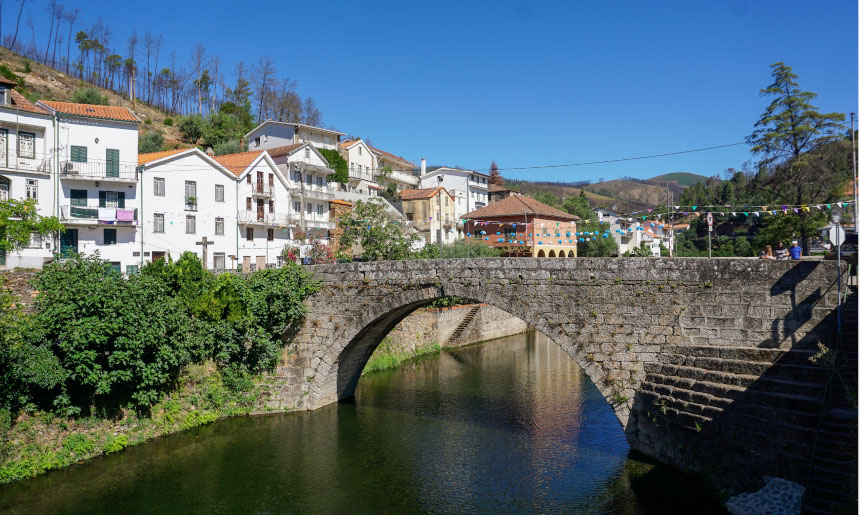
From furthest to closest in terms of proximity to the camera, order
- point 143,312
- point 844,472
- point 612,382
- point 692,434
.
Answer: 1. point 143,312
2. point 612,382
3. point 692,434
4. point 844,472

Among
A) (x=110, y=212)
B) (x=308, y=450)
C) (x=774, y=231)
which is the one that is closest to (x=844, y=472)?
(x=308, y=450)

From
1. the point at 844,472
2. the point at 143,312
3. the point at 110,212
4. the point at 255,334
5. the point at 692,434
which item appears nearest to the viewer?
the point at 844,472

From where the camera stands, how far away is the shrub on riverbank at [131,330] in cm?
1642

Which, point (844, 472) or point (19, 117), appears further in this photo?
point (19, 117)

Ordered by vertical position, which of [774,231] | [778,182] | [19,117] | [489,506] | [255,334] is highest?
[19,117]

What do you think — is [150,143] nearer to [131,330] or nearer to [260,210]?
[260,210]

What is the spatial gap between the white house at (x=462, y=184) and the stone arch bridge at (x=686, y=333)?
52387 millimetres

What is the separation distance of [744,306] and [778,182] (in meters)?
16.9

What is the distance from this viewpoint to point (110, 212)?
3353cm

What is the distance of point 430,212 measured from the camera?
202 ft

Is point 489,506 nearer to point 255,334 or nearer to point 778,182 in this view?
point 255,334

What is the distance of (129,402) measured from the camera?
18594 mm

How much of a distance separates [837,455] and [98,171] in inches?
1386

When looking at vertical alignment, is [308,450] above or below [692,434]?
below
